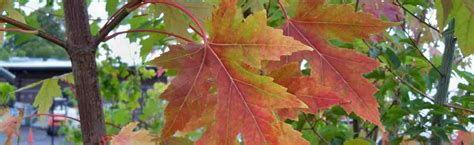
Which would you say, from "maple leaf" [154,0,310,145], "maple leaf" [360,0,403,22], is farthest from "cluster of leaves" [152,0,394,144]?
"maple leaf" [360,0,403,22]

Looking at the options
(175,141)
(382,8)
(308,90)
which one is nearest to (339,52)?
(308,90)

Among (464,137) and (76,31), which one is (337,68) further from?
(464,137)

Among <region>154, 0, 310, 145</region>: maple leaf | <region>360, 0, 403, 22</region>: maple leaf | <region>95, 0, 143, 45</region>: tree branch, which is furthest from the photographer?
<region>360, 0, 403, 22</region>: maple leaf

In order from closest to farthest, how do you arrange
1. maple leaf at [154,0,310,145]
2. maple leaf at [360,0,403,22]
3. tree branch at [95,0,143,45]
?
maple leaf at [154,0,310,145]
tree branch at [95,0,143,45]
maple leaf at [360,0,403,22]

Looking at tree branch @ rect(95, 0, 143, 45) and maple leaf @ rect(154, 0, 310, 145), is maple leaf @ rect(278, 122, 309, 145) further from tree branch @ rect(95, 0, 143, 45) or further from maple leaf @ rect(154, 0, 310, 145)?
tree branch @ rect(95, 0, 143, 45)

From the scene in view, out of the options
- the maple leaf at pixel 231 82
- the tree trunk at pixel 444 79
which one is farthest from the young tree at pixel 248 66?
the tree trunk at pixel 444 79
